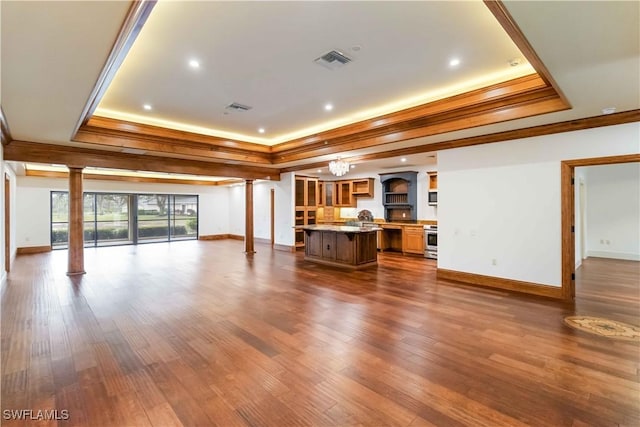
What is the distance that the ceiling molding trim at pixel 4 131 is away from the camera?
169 inches

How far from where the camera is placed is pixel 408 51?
336 centimetres

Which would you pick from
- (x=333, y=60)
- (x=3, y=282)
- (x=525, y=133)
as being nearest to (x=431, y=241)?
(x=525, y=133)

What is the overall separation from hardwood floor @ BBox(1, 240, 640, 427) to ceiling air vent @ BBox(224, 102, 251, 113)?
3.13 m

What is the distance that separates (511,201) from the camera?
5.20 metres

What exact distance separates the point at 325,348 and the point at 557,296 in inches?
156

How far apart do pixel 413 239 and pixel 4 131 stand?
350 inches

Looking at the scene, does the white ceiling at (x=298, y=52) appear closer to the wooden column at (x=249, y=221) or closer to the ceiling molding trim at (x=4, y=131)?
the ceiling molding trim at (x=4, y=131)

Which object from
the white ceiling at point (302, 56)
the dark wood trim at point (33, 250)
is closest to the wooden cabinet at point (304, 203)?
the white ceiling at point (302, 56)

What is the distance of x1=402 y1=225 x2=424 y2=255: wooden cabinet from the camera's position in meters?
8.55

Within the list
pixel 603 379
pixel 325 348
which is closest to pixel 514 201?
pixel 603 379

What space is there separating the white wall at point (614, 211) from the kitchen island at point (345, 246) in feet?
19.6

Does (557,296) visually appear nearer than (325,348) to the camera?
No

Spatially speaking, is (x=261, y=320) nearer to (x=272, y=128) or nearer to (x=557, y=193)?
(x=272, y=128)

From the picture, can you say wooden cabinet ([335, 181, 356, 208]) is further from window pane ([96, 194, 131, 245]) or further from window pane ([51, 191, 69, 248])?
window pane ([51, 191, 69, 248])
